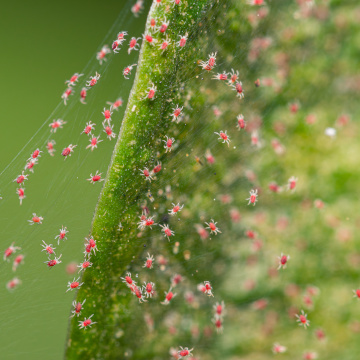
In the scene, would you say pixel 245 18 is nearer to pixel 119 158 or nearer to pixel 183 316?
pixel 119 158

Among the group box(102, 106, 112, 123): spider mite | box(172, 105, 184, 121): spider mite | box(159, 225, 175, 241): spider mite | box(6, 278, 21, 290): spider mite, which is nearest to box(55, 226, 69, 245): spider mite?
box(6, 278, 21, 290): spider mite

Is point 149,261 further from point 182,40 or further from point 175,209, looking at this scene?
point 182,40

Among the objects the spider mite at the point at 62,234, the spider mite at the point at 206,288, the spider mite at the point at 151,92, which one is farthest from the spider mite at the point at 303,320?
the spider mite at the point at 62,234

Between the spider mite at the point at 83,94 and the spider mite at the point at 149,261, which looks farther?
the spider mite at the point at 83,94

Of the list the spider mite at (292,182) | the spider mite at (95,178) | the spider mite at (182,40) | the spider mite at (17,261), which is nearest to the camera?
the spider mite at (292,182)

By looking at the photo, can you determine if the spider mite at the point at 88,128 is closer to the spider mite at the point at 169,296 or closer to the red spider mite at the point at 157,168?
the red spider mite at the point at 157,168

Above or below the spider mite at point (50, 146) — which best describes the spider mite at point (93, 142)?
below

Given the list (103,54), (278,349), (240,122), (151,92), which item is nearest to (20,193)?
(103,54)
